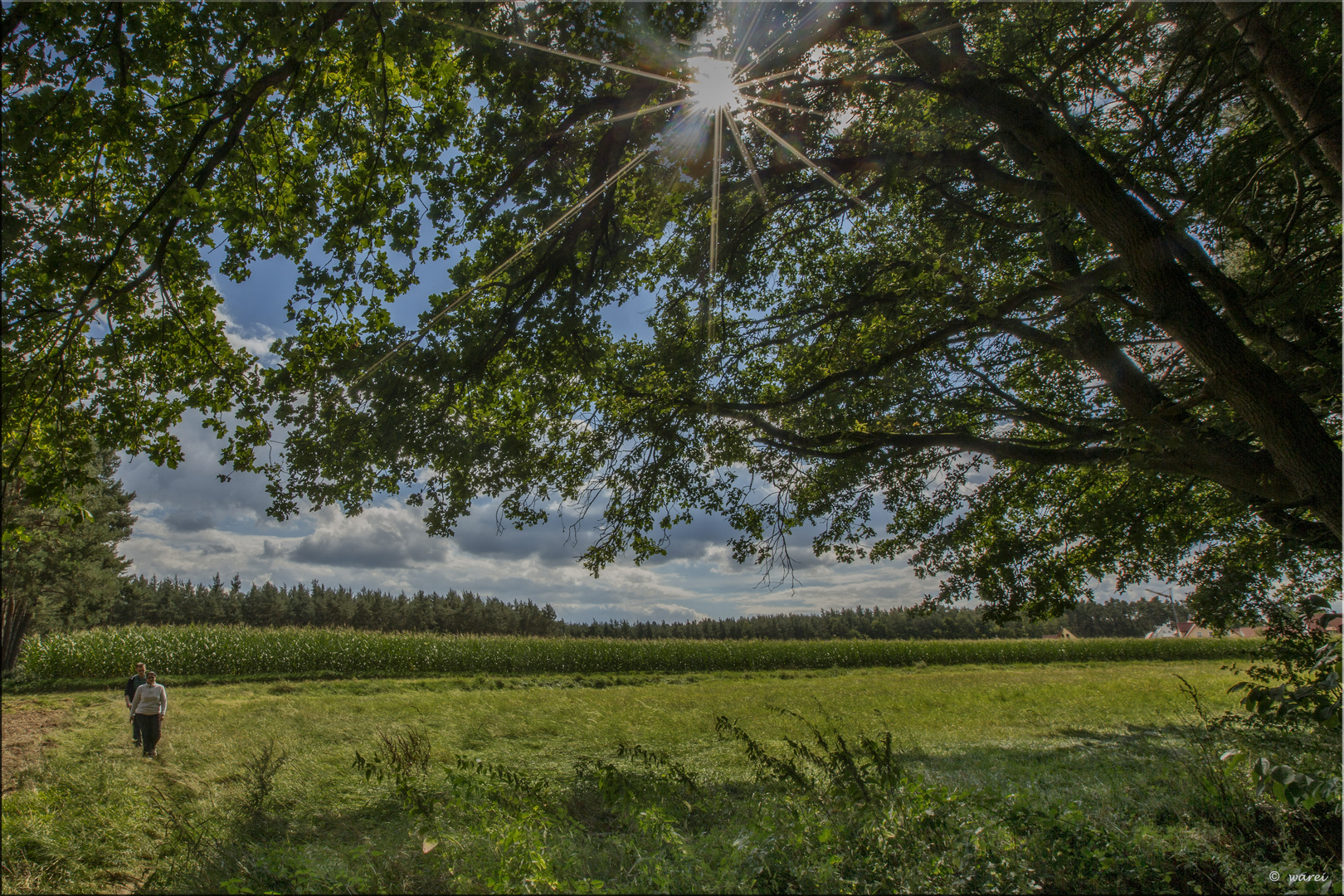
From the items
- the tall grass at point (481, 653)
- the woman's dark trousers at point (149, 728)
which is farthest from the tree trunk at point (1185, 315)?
the tall grass at point (481, 653)

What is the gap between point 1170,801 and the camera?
5.71 metres

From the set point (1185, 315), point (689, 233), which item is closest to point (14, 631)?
point (689, 233)

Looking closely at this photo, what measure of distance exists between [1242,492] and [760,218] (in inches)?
260

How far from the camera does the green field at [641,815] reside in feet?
13.4

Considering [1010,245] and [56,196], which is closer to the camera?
[56,196]

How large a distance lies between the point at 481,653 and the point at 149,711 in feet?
69.6

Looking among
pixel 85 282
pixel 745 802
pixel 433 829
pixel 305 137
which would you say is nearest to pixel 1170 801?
pixel 745 802

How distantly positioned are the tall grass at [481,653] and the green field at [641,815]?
12.5 metres

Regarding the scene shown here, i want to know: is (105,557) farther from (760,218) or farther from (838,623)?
(838,623)

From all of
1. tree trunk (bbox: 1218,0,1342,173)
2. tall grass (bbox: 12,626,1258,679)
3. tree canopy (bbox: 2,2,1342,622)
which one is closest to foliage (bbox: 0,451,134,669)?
tall grass (bbox: 12,626,1258,679)

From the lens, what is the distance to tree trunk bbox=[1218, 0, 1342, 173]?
5090mm

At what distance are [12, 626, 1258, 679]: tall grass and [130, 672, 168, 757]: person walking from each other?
16.1 metres

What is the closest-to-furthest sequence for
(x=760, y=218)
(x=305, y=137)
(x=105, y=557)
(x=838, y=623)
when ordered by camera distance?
(x=305, y=137)
(x=760, y=218)
(x=105, y=557)
(x=838, y=623)

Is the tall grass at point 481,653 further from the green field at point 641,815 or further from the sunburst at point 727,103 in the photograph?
the sunburst at point 727,103
